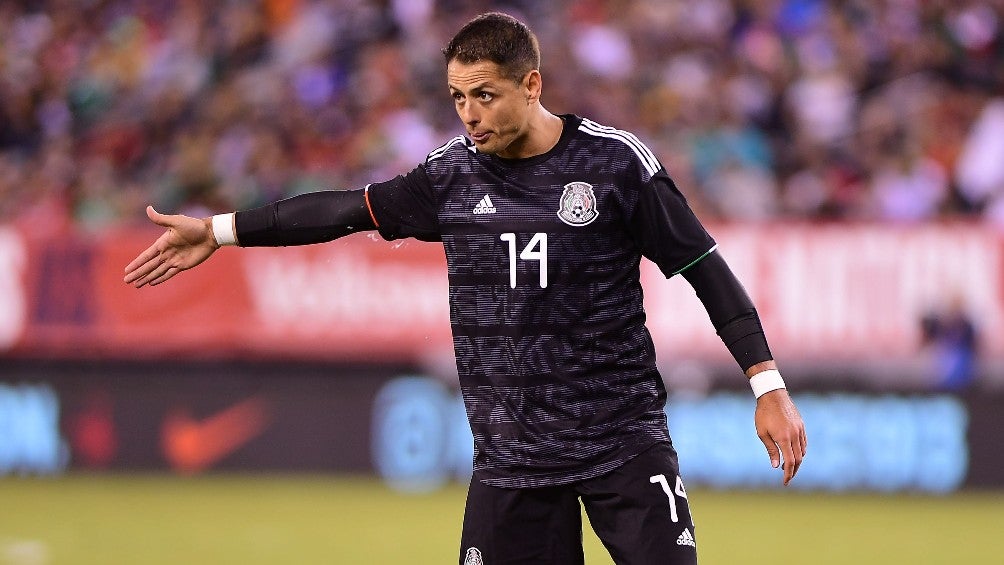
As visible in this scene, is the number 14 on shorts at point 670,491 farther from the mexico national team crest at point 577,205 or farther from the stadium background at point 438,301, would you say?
the stadium background at point 438,301

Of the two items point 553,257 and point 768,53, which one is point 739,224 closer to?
point 768,53

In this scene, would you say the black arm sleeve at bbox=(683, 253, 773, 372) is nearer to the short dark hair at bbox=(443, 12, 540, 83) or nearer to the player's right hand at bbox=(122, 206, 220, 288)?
the short dark hair at bbox=(443, 12, 540, 83)

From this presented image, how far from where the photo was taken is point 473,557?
4.88 m

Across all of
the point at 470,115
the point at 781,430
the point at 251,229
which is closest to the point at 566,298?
the point at 470,115

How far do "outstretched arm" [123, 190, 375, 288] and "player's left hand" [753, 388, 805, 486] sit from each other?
1.37 meters

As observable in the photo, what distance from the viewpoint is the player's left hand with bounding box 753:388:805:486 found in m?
4.61

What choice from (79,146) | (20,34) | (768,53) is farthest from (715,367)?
(20,34)

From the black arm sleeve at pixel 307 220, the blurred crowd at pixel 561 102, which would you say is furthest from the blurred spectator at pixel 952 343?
the black arm sleeve at pixel 307 220

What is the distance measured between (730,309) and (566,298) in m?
0.48

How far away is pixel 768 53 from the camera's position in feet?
45.3

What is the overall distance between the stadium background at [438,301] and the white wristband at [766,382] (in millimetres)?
4709

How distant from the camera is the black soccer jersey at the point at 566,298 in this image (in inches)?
188

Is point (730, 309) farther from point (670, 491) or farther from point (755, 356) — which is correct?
point (670, 491)

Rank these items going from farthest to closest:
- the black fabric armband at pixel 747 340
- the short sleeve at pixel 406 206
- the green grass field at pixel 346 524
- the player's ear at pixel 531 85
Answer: the green grass field at pixel 346 524 < the short sleeve at pixel 406 206 < the player's ear at pixel 531 85 < the black fabric armband at pixel 747 340
